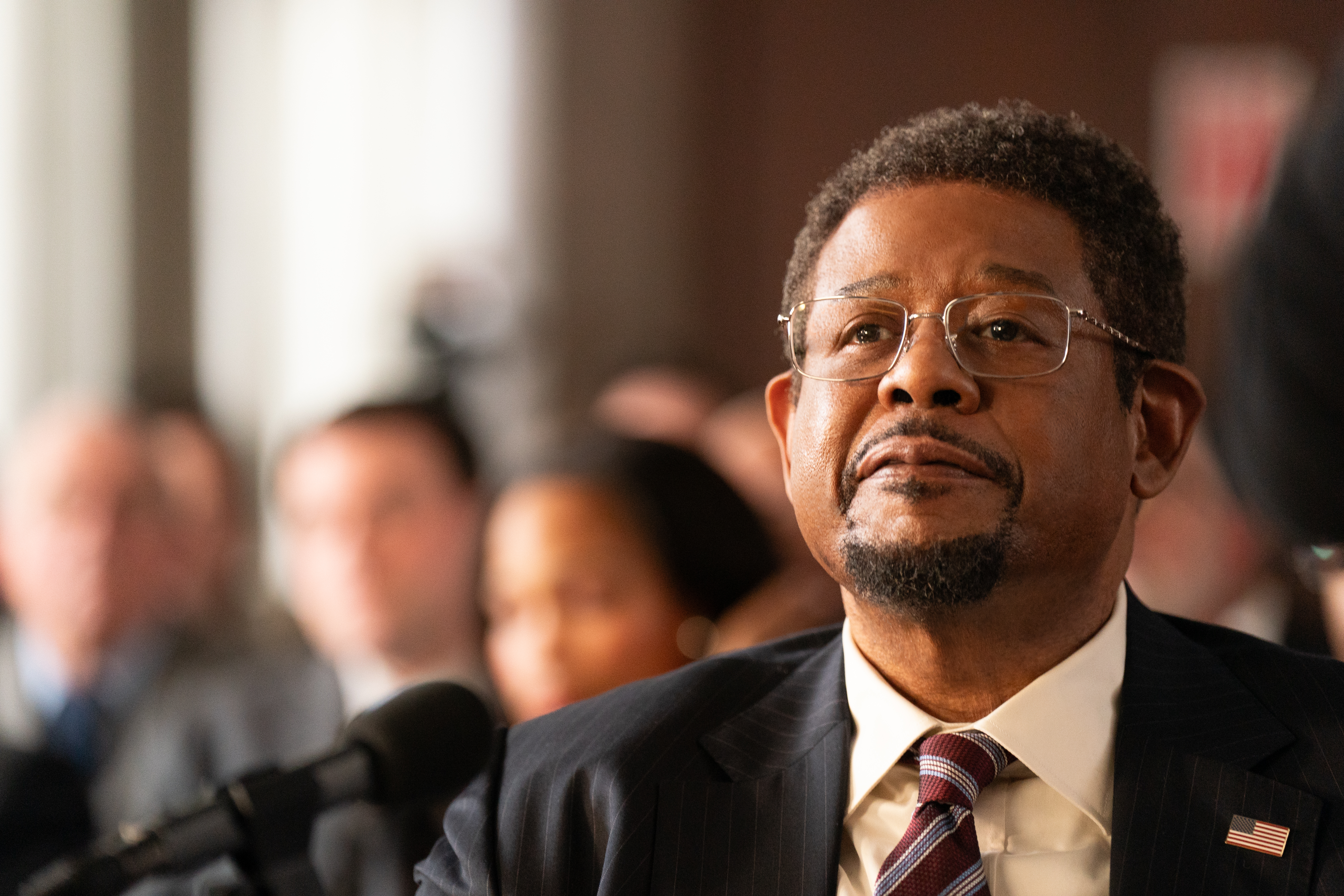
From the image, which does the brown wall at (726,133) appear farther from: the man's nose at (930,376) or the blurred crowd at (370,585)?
the man's nose at (930,376)

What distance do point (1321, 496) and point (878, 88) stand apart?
475 centimetres

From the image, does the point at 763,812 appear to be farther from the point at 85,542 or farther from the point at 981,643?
the point at 85,542

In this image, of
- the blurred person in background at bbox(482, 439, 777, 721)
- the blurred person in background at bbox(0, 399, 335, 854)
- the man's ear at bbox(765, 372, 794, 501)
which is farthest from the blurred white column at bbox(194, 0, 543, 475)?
the man's ear at bbox(765, 372, 794, 501)

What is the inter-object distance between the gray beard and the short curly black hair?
0.22 metres

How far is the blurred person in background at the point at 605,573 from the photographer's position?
2.40 meters

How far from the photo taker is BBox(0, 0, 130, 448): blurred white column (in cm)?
556

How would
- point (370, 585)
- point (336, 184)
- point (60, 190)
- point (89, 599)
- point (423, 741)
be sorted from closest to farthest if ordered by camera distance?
point (423, 741)
point (370, 585)
point (89, 599)
point (60, 190)
point (336, 184)

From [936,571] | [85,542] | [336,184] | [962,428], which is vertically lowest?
[85,542]

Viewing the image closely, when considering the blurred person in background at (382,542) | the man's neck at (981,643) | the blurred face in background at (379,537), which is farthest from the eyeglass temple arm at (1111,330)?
the blurred face in background at (379,537)

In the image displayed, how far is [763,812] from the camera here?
4.38 feet

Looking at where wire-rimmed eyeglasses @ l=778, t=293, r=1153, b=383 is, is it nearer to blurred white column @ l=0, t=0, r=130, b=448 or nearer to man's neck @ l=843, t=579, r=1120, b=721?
man's neck @ l=843, t=579, r=1120, b=721

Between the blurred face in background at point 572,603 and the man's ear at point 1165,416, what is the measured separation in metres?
1.13

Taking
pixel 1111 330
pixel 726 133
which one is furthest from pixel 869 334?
pixel 726 133

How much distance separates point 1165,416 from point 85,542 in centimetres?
278
